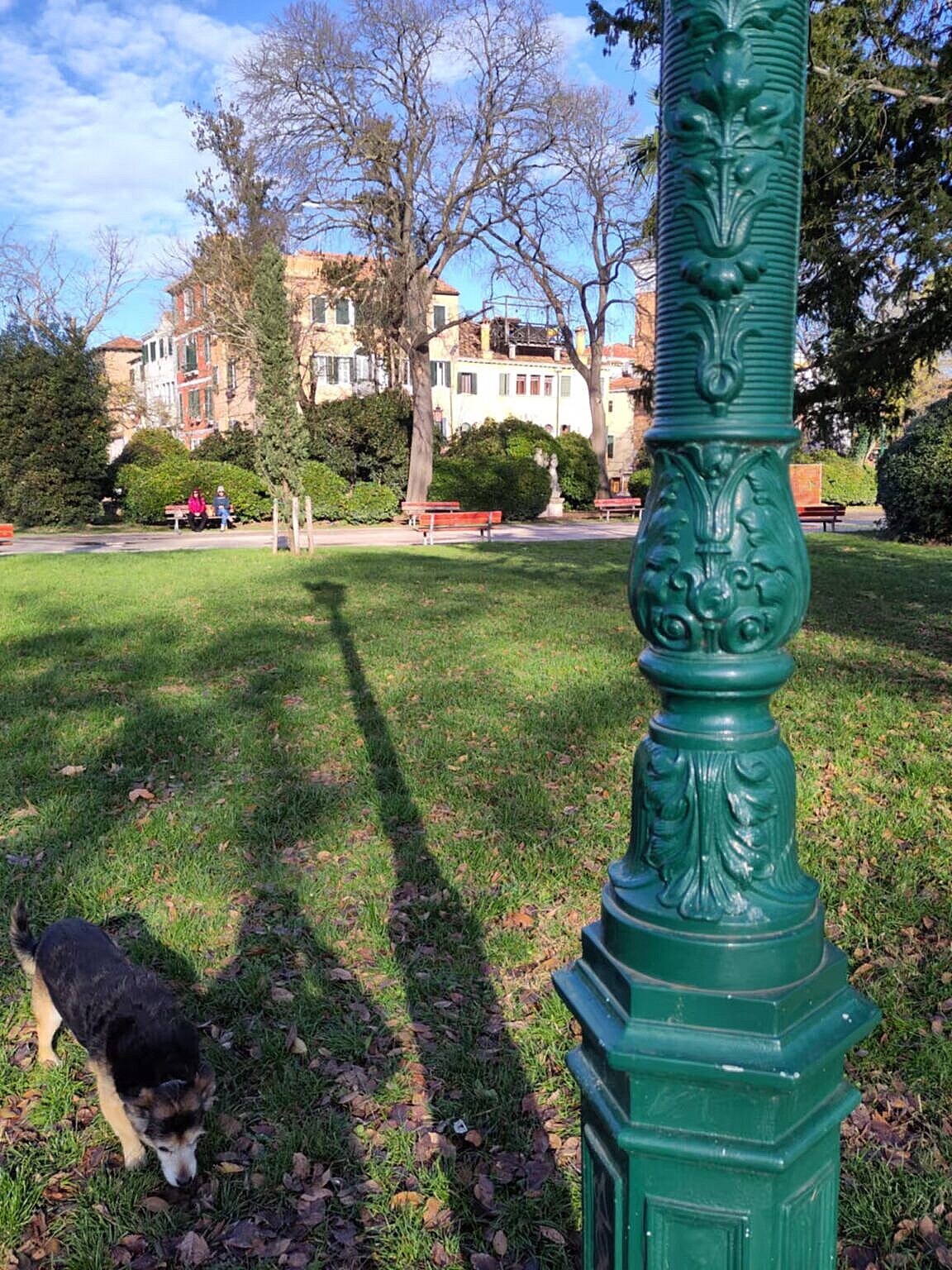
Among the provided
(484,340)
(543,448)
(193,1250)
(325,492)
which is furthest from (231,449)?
(193,1250)

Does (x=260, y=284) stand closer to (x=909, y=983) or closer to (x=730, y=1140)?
(x=909, y=983)

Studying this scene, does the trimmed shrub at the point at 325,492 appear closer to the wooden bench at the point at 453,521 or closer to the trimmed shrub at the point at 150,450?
the trimmed shrub at the point at 150,450

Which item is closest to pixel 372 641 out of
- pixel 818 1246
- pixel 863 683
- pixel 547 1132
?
pixel 863 683

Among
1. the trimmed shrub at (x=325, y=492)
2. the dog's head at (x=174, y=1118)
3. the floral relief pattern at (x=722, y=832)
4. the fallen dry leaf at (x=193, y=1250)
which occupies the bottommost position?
the fallen dry leaf at (x=193, y=1250)

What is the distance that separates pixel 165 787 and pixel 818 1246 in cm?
469

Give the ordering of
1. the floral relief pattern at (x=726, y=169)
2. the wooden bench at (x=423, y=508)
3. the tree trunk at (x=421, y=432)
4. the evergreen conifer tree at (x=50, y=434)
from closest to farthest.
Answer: the floral relief pattern at (x=726, y=169), the wooden bench at (x=423, y=508), the evergreen conifer tree at (x=50, y=434), the tree trunk at (x=421, y=432)

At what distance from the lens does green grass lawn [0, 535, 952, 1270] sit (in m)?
2.61

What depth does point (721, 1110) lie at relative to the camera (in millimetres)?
1175

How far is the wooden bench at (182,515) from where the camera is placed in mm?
26969

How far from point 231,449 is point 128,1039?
105ft

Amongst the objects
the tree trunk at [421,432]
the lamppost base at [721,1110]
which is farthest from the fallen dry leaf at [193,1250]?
the tree trunk at [421,432]

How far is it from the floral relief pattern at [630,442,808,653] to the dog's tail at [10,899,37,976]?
301 centimetres

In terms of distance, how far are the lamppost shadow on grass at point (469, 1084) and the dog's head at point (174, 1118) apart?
0.68 metres

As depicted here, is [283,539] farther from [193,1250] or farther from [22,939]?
[193,1250]
